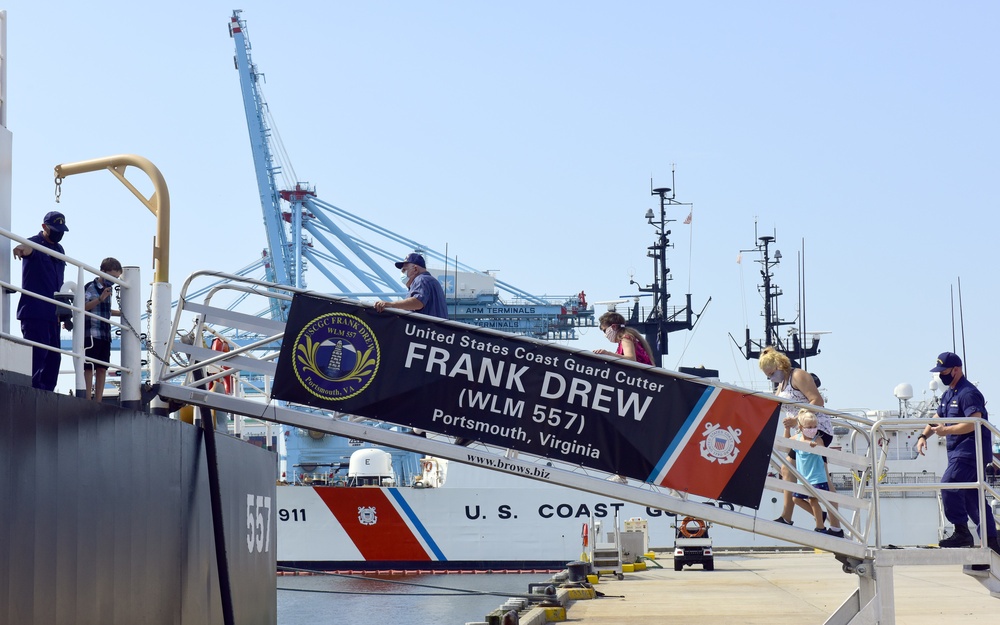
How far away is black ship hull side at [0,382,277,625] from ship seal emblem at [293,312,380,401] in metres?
0.99

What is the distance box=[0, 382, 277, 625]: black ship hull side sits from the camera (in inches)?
219

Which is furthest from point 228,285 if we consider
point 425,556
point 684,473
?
point 425,556

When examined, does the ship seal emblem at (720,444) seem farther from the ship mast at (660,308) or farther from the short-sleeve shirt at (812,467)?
the ship mast at (660,308)

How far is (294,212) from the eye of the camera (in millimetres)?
44844

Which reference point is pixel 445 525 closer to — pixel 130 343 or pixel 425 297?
pixel 425 297

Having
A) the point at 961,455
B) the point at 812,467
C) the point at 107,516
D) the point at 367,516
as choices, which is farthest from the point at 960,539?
the point at 367,516

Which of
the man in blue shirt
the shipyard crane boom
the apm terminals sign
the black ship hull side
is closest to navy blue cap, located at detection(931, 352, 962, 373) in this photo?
the apm terminals sign

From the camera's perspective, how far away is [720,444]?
7832 millimetres

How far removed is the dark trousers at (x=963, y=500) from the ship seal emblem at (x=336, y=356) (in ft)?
13.5

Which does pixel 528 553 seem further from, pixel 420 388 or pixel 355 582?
pixel 420 388

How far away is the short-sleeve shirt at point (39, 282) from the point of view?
7051 mm

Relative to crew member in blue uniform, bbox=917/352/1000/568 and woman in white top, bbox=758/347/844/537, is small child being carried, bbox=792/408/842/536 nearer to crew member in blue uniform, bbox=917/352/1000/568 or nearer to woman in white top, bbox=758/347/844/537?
woman in white top, bbox=758/347/844/537

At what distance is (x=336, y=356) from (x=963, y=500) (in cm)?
455

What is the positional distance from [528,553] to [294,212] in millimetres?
18065
